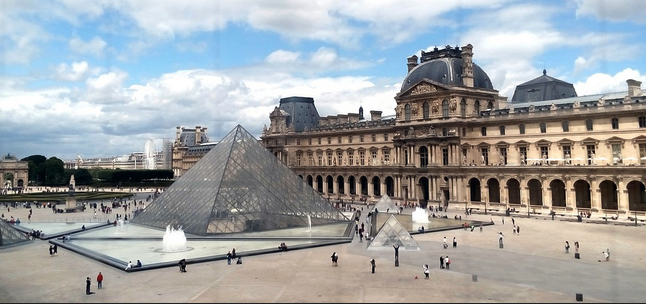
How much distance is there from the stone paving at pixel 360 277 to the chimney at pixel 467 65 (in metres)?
28.3

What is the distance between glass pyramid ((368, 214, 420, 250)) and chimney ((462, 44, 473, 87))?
1251 inches

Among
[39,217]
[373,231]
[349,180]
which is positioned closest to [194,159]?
[349,180]

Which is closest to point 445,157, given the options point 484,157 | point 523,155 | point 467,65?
point 484,157

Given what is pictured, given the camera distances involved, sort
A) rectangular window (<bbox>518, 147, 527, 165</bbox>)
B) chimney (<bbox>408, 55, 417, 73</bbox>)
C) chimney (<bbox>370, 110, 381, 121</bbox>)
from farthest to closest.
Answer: chimney (<bbox>370, 110, 381, 121</bbox>) < chimney (<bbox>408, 55, 417, 73</bbox>) < rectangular window (<bbox>518, 147, 527, 165</bbox>)

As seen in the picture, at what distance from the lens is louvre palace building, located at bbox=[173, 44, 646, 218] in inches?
1690

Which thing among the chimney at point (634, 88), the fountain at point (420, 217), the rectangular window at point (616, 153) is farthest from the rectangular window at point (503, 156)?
the fountain at point (420, 217)

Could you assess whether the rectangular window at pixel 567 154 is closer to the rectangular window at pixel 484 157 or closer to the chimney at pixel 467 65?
the rectangular window at pixel 484 157

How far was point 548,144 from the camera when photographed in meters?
47.5

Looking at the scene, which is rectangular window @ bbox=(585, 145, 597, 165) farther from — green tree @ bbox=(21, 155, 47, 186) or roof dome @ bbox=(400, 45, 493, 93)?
green tree @ bbox=(21, 155, 47, 186)

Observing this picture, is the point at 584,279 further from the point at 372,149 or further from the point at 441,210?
the point at 372,149

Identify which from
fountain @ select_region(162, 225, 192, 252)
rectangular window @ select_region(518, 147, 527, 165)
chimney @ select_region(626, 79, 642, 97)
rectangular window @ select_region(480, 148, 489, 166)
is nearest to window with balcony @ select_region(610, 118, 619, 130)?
chimney @ select_region(626, 79, 642, 97)

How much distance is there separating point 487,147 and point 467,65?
9.71 m

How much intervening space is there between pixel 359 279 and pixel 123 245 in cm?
1640

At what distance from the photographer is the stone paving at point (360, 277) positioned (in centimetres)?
1795
